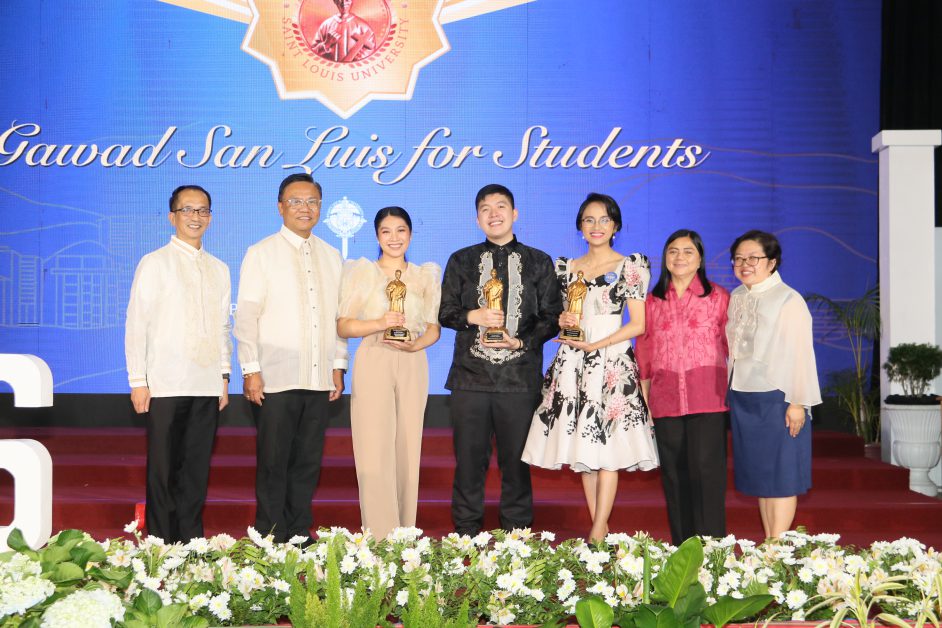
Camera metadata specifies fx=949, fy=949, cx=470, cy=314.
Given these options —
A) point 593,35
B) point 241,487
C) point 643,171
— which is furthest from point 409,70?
point 241,487

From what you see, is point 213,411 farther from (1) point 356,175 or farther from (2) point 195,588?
(1) point 356,175

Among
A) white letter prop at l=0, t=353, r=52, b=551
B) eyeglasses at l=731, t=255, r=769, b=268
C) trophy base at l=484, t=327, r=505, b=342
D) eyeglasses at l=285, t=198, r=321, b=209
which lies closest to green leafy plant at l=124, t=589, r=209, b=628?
white letter prop at l=0, t=353, r=52, b=551

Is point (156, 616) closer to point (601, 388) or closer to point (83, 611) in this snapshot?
point (83, 611)

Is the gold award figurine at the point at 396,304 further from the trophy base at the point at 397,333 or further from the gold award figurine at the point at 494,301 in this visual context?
the gold award figurine at the point at 494,301

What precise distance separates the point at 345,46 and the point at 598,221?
3678mm

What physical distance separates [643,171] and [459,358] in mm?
3476

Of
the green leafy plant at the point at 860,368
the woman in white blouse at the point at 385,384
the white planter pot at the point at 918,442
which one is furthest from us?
the green leafy plant at the point at 860,368

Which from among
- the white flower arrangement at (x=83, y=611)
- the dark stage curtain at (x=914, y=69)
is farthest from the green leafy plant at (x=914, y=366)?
the white flower arrangement at (x=83, y=611)

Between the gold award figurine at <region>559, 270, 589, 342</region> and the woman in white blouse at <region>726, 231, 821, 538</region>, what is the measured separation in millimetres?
575

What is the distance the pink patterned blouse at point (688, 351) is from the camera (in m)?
3.53

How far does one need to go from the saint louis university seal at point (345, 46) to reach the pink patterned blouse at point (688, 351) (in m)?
3.67

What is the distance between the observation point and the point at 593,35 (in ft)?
21.8

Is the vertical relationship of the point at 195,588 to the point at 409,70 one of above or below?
below

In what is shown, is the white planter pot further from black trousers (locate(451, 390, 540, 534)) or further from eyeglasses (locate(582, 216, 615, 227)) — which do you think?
black trousers (locate(451, 390, 540, 534))
